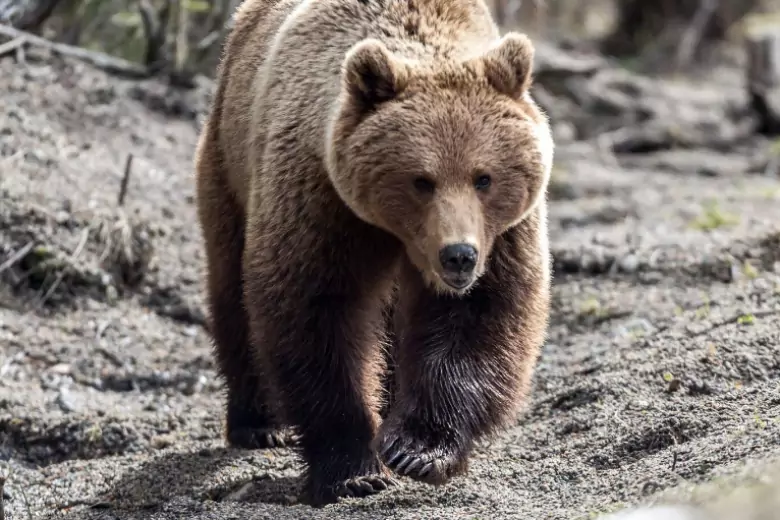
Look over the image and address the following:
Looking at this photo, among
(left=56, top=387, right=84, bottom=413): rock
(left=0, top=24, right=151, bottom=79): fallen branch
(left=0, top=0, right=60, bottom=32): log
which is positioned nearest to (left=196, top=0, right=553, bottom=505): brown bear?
(left=56, top=387, right=84, bottom=413): rock

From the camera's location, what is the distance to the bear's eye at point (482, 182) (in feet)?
15.2

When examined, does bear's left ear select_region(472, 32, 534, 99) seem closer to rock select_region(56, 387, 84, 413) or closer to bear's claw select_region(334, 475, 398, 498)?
bear's claw select_region(334, 475, 398, 498)

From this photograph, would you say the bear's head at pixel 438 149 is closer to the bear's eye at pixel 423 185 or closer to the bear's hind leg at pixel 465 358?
the bear's eye at pixel 423 185

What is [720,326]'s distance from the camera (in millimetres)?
6363

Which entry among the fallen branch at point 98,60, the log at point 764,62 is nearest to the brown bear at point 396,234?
the fallen branch at point 98,60

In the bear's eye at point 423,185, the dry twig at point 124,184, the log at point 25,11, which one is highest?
the bear's eye at point 423,185

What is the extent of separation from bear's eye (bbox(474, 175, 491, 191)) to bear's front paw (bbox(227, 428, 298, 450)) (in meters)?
2.10

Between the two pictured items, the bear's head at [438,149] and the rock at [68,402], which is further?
the rock at [68,402]

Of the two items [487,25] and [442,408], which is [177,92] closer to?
[487,25]

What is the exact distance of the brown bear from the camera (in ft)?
15.2

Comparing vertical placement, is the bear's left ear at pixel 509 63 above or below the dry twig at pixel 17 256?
above

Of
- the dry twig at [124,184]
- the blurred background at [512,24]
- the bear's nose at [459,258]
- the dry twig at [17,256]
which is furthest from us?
the blurred background at [512,24]

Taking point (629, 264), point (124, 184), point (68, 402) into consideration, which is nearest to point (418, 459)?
point (68, 402)

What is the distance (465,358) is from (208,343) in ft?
11.0
